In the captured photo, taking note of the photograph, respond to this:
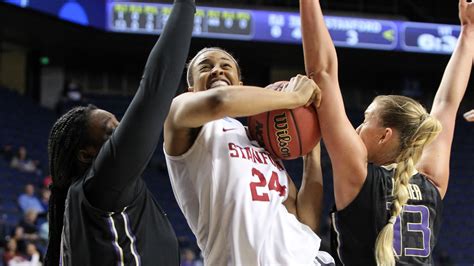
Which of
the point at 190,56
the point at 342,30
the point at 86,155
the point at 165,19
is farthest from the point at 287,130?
the point at 190,56

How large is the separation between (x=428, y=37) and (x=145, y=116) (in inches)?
494

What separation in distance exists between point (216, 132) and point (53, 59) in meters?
13.5

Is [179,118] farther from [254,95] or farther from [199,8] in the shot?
[199,8]

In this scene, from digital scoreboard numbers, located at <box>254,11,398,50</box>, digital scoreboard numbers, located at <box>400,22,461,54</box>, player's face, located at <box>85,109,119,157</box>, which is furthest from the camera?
digital scoreboard numbers, located at <box>400,22,461,54</box>

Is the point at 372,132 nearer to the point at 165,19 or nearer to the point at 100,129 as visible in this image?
the point at 100,129

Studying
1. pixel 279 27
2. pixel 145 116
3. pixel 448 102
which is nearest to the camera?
pixel 145 116

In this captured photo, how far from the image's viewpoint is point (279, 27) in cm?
1308

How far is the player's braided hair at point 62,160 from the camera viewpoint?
1971 mm

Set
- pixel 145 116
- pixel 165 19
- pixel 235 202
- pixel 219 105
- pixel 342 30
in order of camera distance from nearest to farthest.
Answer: pixel 145 116 → pixel 219 105 → pixel 235 202 → pixel 165 19 → pixel 342 30

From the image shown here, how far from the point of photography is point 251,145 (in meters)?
2.41

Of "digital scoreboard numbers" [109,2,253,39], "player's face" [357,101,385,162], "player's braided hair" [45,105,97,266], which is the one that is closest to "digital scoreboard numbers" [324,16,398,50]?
"digital scoreboard numbers" [109,2,253,39]

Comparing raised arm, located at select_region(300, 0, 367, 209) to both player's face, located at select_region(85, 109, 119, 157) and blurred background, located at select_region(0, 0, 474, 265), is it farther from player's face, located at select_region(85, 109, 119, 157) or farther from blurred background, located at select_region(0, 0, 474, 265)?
blurred background, located at select_region(0, 0, 474, 265)

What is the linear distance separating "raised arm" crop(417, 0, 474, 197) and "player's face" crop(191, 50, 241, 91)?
31.5 inches

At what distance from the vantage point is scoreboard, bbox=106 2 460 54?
12352mm
